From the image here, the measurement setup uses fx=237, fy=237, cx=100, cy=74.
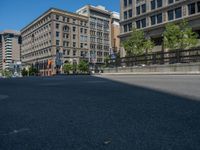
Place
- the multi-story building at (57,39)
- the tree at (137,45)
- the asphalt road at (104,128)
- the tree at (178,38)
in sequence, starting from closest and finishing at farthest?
the asphalt road at (104,128) → the tree at (178,38) → the tree at (137,45) → the multi-story building at (57,39)

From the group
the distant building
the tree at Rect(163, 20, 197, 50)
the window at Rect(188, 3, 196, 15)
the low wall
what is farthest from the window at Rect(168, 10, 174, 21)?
the distant building

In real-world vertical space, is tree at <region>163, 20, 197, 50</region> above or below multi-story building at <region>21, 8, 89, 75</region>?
below

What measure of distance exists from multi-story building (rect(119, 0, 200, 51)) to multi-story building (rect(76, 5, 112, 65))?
45.1 m

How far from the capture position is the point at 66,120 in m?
3.55

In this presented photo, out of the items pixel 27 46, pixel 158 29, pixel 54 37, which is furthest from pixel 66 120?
pixel 27 46

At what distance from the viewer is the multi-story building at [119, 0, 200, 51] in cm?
4253

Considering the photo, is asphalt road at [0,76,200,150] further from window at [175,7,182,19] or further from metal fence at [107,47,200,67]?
window at [175,7,182,19]

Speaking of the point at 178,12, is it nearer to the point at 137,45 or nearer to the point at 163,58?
the point at 137,45

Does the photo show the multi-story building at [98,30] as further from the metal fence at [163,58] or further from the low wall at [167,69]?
the low wall at [167,69]

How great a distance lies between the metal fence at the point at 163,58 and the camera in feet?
72.9

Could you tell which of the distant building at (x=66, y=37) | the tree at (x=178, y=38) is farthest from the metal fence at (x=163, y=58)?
the distant building at (x=66, y=37)

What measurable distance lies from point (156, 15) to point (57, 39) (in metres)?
50.8

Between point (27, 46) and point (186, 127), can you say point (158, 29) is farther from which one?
point (27, 46)

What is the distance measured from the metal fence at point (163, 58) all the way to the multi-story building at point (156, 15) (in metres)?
18.3
